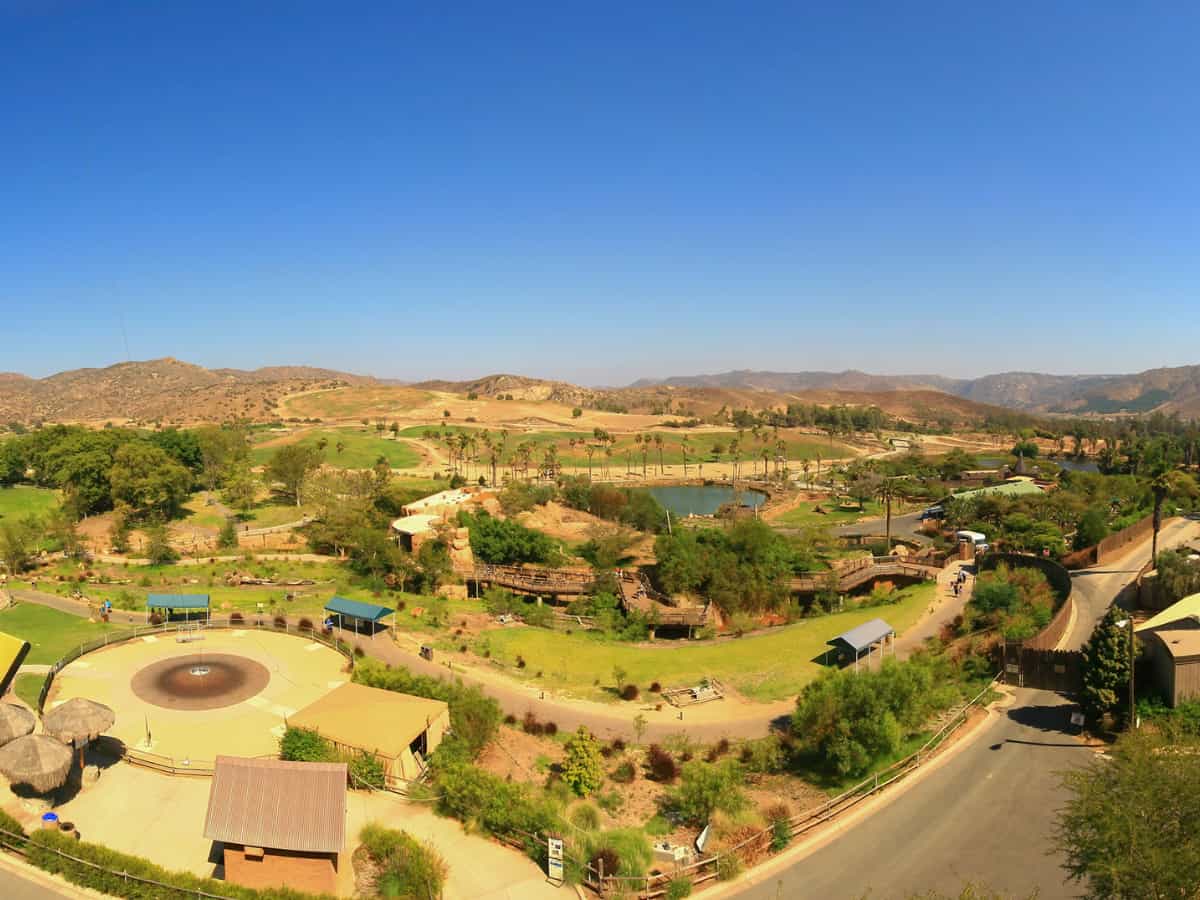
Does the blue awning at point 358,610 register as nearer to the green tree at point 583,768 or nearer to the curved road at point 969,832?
the green tree at point 583,768

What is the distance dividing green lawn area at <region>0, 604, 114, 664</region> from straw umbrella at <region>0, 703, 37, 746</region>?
11652 millimetres

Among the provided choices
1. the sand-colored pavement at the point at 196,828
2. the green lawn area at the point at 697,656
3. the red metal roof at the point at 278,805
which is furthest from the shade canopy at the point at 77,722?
the green lawn area at the point at 697,656

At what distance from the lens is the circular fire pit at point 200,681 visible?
91.1 ft

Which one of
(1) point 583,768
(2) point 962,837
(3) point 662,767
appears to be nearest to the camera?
(2) point 962,837

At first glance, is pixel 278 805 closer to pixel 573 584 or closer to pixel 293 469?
pixel 573 584

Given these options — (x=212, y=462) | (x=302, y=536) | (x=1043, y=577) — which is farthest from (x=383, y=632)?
(x=212, y=462)

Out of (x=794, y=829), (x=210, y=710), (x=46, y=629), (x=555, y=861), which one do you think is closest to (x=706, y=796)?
(x=794, y=829)

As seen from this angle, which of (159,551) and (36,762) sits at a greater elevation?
(36,762)

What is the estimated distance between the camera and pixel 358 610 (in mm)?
37094

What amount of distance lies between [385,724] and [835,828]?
1345 cm

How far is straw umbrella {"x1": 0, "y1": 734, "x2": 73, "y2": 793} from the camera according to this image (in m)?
19.5

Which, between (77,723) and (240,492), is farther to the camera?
(240,492)

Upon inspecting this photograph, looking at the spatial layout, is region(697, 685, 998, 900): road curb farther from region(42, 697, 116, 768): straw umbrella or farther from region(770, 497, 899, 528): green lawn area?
region(770, 497, 899, 528): green lawn area

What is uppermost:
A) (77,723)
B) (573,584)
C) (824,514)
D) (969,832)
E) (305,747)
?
(77,723)
